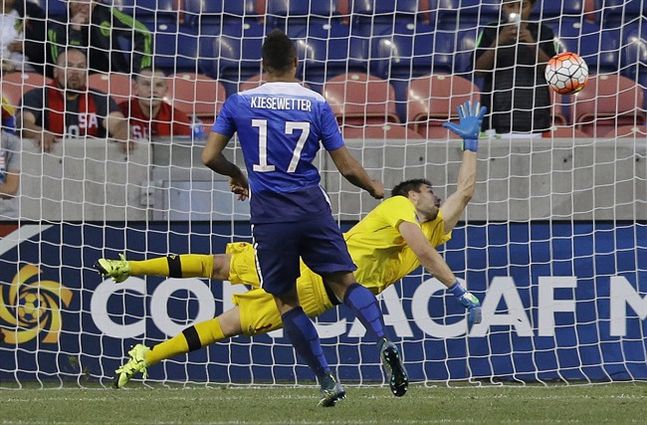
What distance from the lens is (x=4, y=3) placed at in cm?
1053

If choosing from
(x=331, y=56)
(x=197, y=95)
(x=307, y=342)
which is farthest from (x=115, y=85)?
(x=307, y=342)

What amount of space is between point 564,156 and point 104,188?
338 centimetres

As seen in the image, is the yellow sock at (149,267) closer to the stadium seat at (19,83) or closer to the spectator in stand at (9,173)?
the spectator in stand at (9,173)

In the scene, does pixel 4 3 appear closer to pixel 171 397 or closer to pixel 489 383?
pixel 171 397

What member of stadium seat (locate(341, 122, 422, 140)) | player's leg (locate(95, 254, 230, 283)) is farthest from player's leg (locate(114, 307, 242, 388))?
stadium seat (locate(341, 122, 422, 140))

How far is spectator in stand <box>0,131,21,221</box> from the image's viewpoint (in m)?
9.55

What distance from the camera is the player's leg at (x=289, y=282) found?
20.7 feet

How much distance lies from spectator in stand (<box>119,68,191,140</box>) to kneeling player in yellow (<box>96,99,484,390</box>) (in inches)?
101

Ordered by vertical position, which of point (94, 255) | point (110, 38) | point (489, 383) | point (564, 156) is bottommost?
point (489, 383)

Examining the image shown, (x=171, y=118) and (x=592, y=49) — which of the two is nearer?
(x=171, y=118)

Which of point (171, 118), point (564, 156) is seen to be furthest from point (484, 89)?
point (171, 118)

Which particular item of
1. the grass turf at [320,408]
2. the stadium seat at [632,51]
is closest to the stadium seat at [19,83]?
the grass turf at [320,408]

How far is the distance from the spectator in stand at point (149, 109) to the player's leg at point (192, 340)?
9.25 ft

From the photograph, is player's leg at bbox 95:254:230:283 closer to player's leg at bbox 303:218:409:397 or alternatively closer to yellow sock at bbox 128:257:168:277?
yellow sock at bbox 128:257:168:277
